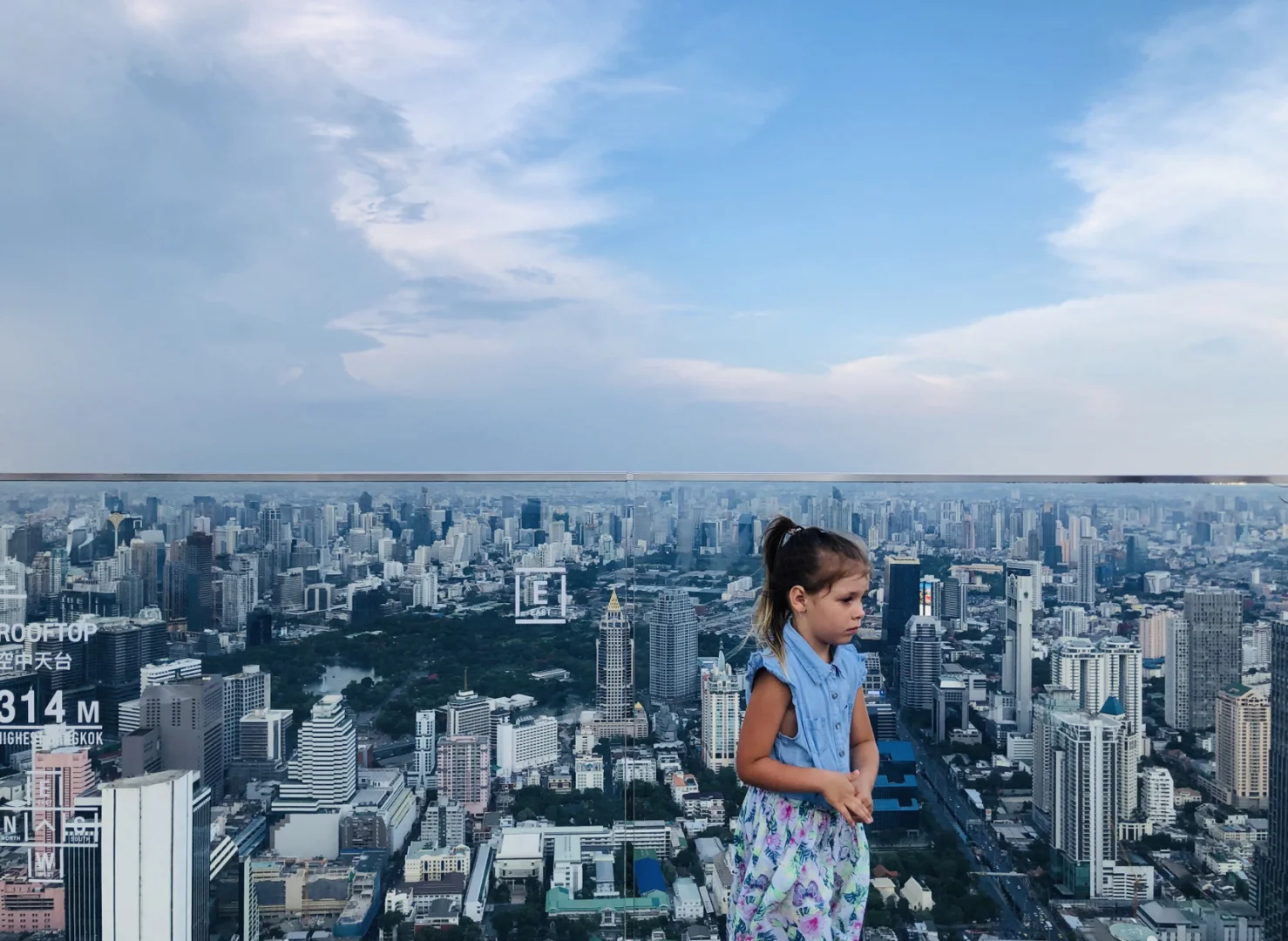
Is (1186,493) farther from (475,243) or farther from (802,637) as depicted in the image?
(475,243)

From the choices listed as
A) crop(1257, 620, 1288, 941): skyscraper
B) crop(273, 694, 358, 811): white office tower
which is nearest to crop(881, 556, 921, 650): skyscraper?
crop(1257, 620, 1288, 941): skyscraper

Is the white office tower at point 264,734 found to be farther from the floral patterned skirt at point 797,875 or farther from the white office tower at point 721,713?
the floral patterned skirt at point 797,875

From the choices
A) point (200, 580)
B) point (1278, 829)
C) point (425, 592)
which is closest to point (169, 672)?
point (200, 580)

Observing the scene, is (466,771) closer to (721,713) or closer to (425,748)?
(425,748)

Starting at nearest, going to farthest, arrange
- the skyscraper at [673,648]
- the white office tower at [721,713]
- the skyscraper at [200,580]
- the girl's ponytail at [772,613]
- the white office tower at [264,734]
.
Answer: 1. the girl's ponytail at [772,613]
2. the white office tower at [721,713]
3. the skyscraper at [673,648]
4. the white office tower at [264,734]
5. the skyscraper at [200,580]

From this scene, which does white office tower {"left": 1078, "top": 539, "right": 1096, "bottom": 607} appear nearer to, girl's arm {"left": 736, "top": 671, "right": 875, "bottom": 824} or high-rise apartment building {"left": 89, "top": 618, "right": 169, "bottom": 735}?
girl's arm {"left": 736, "top": 671, "right": 875, "bottom": 824}

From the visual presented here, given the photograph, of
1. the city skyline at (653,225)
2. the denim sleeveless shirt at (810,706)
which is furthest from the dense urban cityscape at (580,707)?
the city skyline at (653,225)
